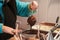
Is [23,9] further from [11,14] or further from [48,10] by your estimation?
[48,10]

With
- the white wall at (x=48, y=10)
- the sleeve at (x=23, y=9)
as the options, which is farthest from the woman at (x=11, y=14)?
the white wall at (x=48, y=10)

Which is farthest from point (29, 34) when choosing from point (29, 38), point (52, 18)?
point (52, 18)

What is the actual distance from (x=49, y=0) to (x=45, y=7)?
10 cm

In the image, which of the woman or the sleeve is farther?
the sleeve

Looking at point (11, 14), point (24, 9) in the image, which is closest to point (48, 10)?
point (24, 9)

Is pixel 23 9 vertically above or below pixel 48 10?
above

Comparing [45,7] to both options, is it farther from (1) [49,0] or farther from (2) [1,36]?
(2) [1,36]

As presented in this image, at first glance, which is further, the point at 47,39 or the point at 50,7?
the point at 50,7

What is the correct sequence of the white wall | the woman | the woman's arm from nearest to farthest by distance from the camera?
the woman
the woman's arm
the white wall

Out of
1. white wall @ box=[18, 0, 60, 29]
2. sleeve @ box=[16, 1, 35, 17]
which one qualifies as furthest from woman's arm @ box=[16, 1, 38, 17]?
white wall @ box=[18, 0, 60, 29]

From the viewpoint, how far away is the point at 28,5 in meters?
1.11

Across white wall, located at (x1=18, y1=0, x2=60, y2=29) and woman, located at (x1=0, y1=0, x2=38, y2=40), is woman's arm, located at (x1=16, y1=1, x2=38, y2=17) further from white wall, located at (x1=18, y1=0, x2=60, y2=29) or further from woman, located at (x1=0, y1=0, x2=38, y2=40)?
white wall, located at (x1=18, y1=0, x2=60, y2=29)

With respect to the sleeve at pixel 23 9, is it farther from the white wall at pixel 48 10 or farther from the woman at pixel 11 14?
the white wall at pixel 48 10

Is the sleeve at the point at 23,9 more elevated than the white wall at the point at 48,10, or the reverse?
the sleeve at the point at 23,9
